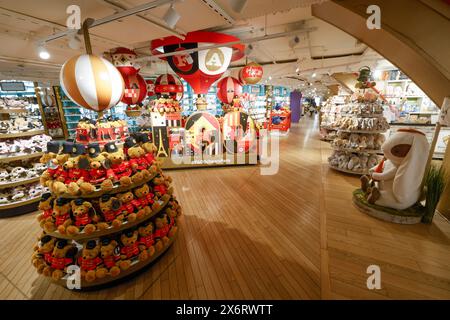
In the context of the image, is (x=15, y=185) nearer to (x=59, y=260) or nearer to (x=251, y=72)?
(x=59, y=260)

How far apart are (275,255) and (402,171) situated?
2.18m

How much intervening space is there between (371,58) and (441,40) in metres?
4.88

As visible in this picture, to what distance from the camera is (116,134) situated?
2205mm

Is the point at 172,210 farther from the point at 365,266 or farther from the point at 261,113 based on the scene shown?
the point at 261,113

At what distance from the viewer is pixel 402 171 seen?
2.67 metres

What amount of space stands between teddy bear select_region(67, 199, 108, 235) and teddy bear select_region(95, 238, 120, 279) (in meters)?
0.19

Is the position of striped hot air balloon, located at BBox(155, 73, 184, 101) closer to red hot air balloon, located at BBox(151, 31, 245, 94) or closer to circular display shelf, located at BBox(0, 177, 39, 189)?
red hot air balloon, located at BBox(151, 31, 245, 94)

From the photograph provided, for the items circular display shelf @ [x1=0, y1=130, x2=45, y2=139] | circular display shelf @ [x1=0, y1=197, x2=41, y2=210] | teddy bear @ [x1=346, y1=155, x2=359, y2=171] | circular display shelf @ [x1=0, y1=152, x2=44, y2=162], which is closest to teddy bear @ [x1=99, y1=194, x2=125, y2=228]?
circular display shelf @ [x1=0, y1=197, x2=41, y2=210]

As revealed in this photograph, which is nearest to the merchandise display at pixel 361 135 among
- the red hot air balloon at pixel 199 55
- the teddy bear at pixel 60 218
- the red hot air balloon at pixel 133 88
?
the red hot air balloon at pixel 199 55

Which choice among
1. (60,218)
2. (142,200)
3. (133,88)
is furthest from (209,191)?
(133,88)

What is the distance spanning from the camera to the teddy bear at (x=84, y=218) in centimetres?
169

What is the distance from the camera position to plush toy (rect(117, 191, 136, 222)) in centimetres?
189

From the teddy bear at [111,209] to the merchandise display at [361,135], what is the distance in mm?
4722

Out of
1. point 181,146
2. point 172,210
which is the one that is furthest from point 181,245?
point 181,146
